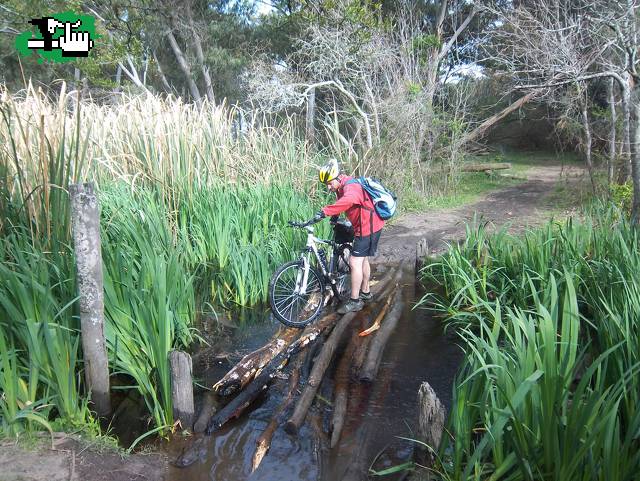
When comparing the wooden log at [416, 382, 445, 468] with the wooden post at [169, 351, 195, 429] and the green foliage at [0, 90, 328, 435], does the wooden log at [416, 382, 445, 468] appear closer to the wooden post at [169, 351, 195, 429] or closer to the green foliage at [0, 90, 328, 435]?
the wooden post at [169, 351, 195, 429]

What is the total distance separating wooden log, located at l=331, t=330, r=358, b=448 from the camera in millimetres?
3125

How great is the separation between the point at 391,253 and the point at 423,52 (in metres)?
7.24

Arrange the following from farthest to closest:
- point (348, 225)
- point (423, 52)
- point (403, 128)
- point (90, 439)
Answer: point (423, 52) → point (403, 128) → point (348, 225) → point (90, 439)

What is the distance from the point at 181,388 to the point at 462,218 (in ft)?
24.7

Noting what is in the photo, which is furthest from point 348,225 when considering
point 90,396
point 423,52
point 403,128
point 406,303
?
point 423,52

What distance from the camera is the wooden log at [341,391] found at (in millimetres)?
3125

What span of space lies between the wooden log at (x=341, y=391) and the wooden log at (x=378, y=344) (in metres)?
→ 0.16

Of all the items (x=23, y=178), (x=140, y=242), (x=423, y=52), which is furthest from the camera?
(x=423, y=52)

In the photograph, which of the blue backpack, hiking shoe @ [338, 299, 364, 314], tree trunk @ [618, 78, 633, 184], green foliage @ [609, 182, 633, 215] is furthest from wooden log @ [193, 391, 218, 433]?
tree trunk @ [618, 78, 633, 184]

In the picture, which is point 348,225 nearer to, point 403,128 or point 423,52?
point 403,128

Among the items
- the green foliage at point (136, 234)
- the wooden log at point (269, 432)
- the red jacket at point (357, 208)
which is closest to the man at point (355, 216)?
the red jacket at point (357, 208)

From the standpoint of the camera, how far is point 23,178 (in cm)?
331

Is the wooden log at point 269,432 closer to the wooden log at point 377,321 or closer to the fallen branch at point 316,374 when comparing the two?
the fallen branch at point 316,374

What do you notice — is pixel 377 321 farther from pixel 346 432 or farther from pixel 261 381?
pixel 346 432
